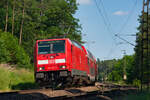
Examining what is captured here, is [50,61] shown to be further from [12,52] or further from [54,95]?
[12,52]

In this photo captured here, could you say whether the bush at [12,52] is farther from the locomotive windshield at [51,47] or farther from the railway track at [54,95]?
the railway track at [54,95]

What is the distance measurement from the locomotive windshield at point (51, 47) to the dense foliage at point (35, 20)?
99.9 ft

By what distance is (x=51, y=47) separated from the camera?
20.5m

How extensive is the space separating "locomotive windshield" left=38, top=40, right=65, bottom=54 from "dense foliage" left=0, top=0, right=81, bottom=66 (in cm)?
3045

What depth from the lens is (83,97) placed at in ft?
45.8

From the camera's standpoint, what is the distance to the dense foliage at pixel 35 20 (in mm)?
55594

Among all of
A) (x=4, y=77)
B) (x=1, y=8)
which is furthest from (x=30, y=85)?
(x=1, y=8)

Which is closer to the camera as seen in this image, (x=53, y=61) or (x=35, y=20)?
(x=53, y=61)

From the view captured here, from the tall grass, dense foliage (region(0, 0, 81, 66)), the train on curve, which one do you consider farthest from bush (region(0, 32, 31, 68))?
the train on curve

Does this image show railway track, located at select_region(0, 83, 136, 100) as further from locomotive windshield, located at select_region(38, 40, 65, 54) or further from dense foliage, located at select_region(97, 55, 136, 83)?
dense foliage, located at select_region(97, 55, 136, 83)

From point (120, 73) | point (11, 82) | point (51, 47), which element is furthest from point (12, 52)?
point (120, 73)

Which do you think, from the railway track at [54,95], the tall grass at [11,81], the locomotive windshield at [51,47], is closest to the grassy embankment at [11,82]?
the tall grass at [11,81]

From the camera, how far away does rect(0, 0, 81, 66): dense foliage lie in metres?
55.6

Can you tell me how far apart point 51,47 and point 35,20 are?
4315 cm
